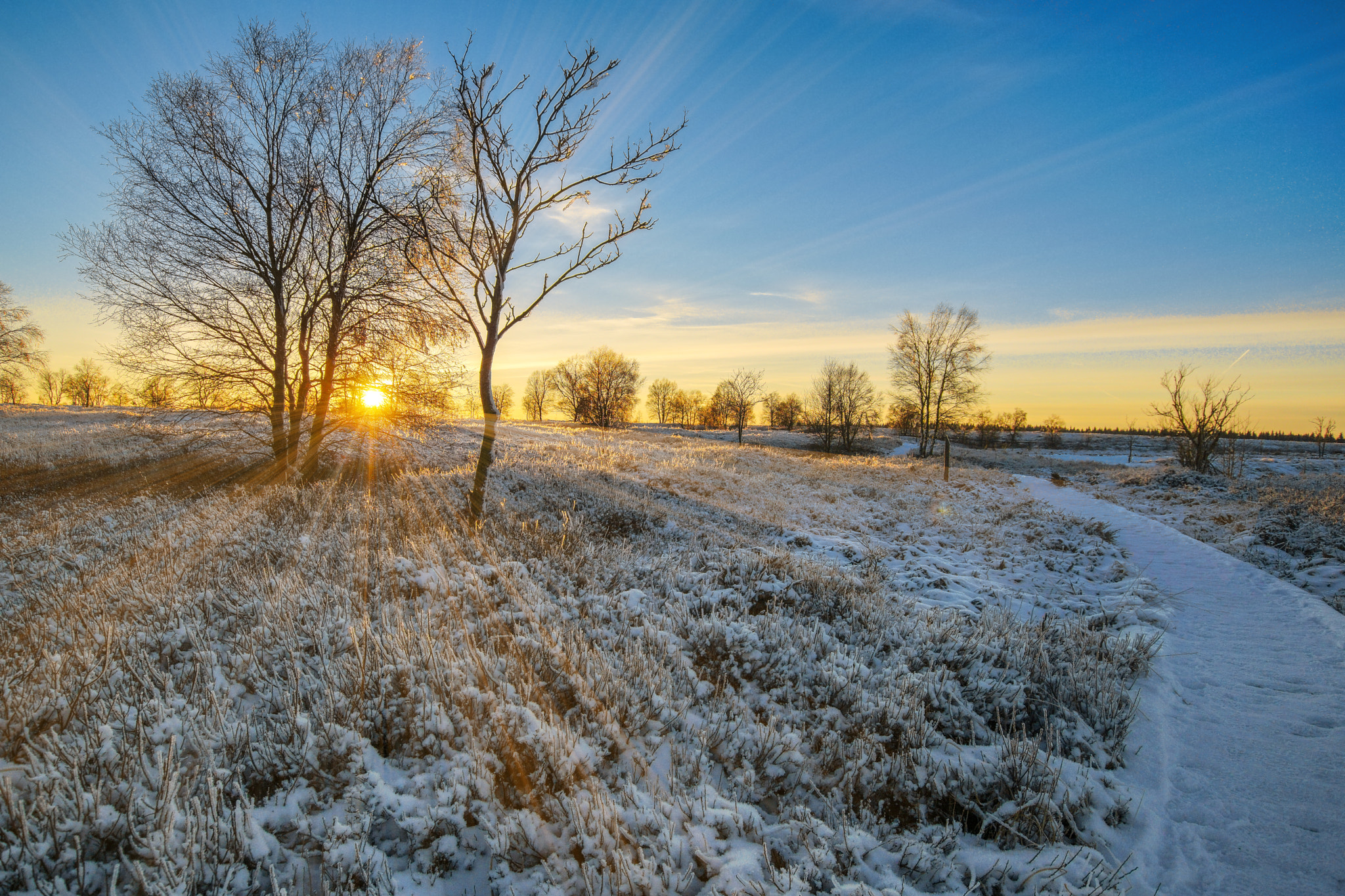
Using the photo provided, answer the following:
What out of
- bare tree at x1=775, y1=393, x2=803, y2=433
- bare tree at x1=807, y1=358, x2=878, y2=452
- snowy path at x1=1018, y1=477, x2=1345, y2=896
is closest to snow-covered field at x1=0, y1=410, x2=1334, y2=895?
snowy path at x1=1018, y1=477, x2=1345, y2=896

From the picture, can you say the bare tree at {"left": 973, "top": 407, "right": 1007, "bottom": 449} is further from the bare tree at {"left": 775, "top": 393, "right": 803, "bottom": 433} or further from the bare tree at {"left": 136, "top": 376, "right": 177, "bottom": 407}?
the bare tree at {"left": 136, "top": 376, "right": 177, "bottom": 407}

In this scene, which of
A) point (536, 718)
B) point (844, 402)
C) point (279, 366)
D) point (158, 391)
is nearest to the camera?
point (536, 718)

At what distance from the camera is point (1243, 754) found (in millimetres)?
3762

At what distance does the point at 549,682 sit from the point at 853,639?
3.27m

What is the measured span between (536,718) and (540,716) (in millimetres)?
180

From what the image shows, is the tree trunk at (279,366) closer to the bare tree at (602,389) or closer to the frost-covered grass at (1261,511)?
the frost-covered grass at (1261,511)

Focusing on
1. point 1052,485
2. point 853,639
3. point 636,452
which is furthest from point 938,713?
point 1052,485

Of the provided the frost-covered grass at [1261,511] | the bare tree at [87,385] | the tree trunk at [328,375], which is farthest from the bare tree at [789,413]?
the bare tree at [87,385]

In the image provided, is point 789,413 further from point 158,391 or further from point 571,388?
point 158,391

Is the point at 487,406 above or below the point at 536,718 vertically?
above

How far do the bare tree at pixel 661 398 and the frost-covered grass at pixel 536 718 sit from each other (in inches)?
3412

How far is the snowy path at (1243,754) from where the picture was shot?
9.28 feet

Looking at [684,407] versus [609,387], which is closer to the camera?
[609,387]

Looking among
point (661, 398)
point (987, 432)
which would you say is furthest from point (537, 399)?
point (987, 432)
